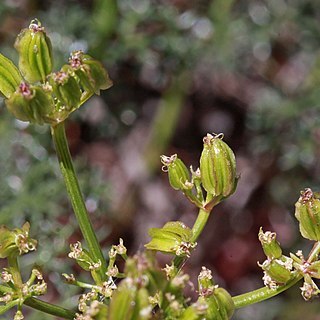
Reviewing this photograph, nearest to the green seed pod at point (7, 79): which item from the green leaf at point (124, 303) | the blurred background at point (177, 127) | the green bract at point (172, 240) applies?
the green bract at point (172, 240)

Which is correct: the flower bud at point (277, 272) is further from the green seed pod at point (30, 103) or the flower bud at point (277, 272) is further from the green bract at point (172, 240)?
the green seed pod at point (30, 103)

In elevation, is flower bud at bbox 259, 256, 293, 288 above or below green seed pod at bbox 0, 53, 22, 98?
below

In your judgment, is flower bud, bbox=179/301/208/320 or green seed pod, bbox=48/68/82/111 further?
green seed pod, bbox=48/68/82/111

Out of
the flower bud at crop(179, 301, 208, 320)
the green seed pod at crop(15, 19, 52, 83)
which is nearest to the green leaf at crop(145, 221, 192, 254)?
the flower bud at crop(179, 301, 208, 320)

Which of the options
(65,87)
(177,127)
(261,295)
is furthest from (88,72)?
(177,127)

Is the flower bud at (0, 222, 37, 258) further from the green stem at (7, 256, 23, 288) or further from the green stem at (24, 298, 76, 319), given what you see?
the green stem at (24, 298, 76, 319)
